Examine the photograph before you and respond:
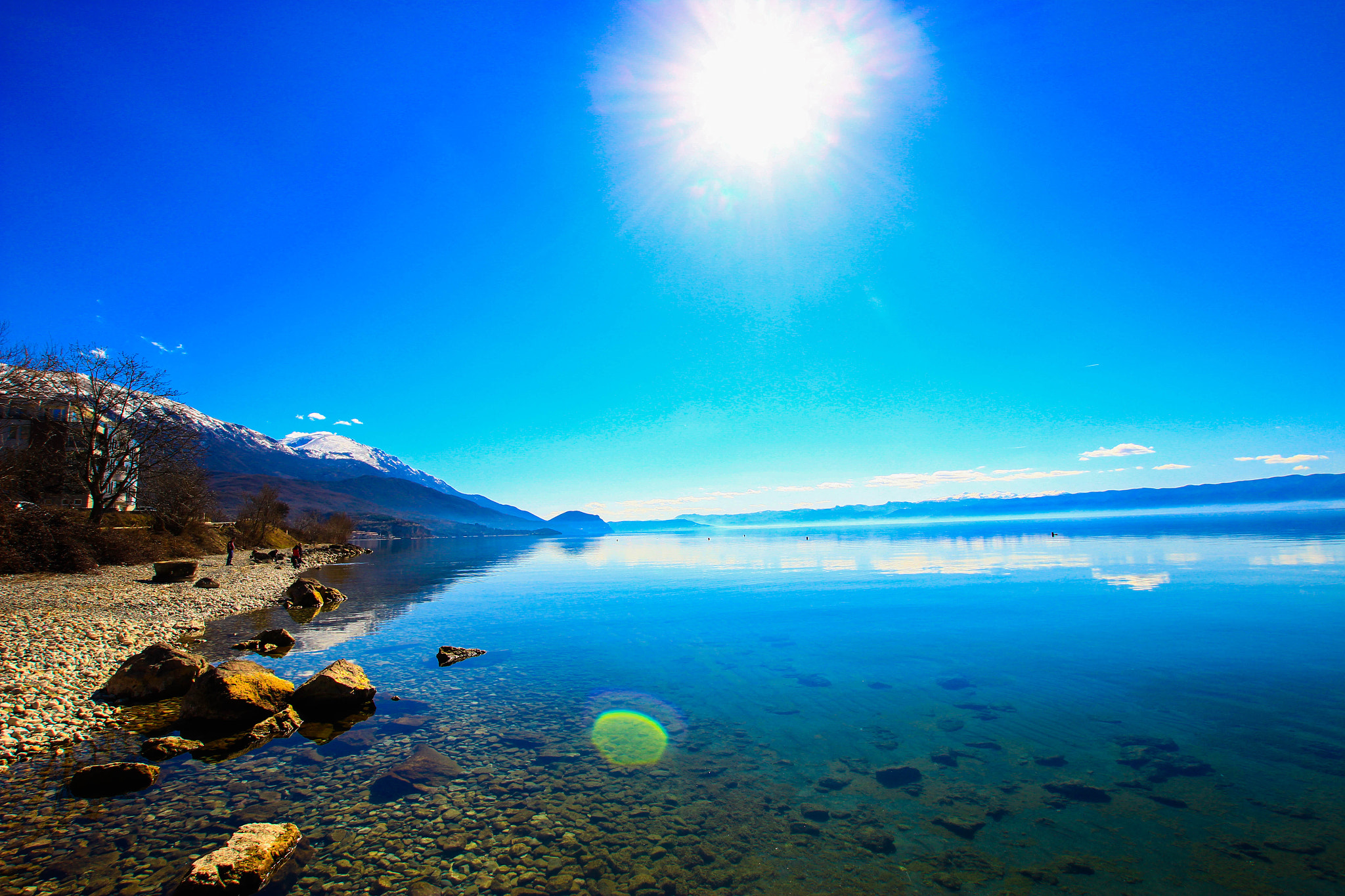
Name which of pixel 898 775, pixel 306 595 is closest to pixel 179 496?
pixel 306 595

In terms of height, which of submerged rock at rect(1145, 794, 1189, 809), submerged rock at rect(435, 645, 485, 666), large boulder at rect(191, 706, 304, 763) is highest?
large boulder at rect(191, 706, 304, 763)

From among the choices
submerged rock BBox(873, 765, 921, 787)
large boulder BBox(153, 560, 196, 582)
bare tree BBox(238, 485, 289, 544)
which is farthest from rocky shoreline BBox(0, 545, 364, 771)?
bare tree BBox(238, 485, 289, 544)

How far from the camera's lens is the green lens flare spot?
43.4 ft

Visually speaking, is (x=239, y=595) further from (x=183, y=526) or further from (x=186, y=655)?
(x=183, y=526)

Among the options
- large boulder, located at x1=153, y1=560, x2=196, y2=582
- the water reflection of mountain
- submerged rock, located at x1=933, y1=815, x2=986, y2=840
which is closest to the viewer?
submerged rock, located at x1=933, y1=815, x2=986, y2=840

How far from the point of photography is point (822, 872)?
8.73 metres

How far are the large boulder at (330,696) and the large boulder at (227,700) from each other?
2.37ft

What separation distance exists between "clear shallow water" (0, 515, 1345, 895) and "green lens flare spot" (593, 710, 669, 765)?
484 millimetres

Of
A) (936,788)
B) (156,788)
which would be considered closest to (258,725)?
(156,788)

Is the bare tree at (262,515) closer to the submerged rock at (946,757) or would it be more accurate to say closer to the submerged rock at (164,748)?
the submerged rock at (164,748)

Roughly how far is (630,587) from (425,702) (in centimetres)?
3691

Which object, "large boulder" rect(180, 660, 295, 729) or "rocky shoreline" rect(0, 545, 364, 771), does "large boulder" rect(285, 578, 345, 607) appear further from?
"large boulder" rect(180, 660, 295, 729)

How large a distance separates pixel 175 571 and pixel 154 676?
2878cm

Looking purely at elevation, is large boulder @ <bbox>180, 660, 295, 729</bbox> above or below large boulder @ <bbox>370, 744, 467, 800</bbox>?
above
